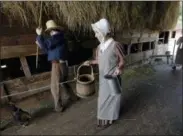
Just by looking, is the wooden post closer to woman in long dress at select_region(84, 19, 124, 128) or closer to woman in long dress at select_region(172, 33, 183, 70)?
woman in long dress at select_region(84, 19, 124, 128)

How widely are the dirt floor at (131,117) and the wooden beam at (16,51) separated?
A: 3.18 ft

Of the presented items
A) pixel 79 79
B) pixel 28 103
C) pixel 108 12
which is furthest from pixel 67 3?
pixel 28 103

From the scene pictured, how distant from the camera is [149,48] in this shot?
6.36 meters

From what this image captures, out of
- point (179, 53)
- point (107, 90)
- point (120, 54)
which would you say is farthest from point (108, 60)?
point (179, 53)

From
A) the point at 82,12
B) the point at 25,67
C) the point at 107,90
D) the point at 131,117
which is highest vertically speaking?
the point at 82,12

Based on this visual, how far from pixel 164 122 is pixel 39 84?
2.12 metres

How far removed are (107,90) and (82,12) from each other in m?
1.42

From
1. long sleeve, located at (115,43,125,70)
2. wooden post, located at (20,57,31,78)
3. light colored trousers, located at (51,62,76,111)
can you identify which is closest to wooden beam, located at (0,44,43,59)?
wooden post, located at (20,57,31,78)

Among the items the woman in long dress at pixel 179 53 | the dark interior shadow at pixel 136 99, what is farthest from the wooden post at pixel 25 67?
the woman in long dress at pixel 179 53

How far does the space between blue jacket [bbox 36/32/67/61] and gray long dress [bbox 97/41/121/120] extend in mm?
618

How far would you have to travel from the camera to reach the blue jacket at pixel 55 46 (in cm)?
279

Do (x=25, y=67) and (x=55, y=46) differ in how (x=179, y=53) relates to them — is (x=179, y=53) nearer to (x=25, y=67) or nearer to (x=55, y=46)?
(x=55, y=46)

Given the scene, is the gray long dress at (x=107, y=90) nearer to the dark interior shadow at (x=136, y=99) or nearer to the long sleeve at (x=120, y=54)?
the long sleeve at (x=120, y=54)

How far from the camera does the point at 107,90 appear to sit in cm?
269
